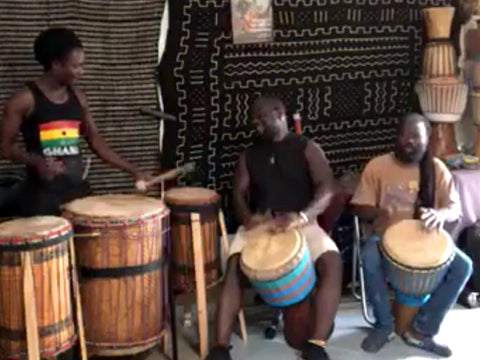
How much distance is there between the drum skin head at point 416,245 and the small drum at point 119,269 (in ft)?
3.82

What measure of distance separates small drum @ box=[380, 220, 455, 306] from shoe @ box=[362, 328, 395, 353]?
0.25 m

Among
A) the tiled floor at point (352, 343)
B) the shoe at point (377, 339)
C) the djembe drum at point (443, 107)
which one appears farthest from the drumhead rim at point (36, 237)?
the djembe drum at point (443, 107)

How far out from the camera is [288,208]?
3500mm

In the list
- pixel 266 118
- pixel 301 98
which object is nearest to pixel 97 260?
pixel 266 118

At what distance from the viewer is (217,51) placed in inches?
153

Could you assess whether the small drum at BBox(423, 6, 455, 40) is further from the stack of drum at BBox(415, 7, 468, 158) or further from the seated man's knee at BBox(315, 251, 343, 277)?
the seated man's knee at BBox(315, 251, 343, 277)

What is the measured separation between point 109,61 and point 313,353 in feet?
6.49

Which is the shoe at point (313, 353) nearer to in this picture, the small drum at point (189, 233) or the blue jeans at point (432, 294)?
the blue jeans at point (432, 294)

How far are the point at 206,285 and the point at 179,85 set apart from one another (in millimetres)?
1236

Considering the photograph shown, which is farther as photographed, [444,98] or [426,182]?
[444,98]

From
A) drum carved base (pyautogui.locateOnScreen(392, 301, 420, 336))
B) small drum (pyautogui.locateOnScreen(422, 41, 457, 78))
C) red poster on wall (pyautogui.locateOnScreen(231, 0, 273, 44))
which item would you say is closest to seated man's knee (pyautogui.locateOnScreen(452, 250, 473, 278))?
drum carved base (pyautogui.locateOnScreen(392, 301, 420, 336))

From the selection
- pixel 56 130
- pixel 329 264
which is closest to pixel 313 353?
pixel 329 264

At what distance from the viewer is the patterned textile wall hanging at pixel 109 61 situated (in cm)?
343

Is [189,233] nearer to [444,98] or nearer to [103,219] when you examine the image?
[103,219]
